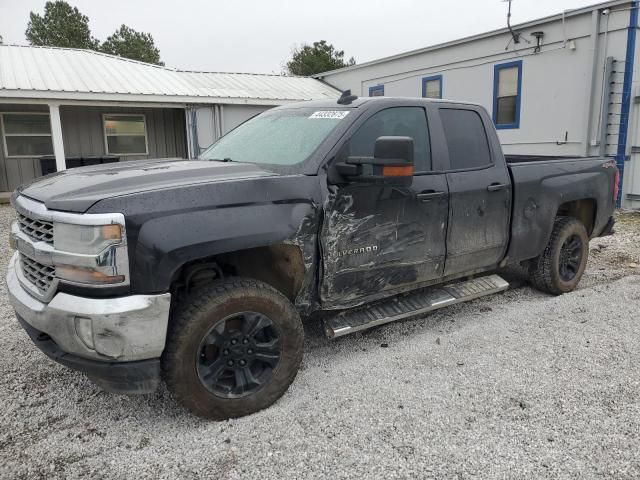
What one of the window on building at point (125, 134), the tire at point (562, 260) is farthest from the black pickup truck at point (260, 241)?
the window on building at point (125, 134)

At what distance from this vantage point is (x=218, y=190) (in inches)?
110

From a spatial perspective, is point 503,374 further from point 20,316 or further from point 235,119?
point 235,119

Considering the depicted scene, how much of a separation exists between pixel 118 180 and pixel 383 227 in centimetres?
171

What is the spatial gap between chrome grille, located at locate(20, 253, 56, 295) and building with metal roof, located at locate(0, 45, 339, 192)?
35.6ft

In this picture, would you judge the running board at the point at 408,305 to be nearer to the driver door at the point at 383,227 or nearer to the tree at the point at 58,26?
the driver door at the point at 383,227

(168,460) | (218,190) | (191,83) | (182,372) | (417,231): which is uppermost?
(191,83)

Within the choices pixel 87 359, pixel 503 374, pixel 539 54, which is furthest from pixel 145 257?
pixel 539 54

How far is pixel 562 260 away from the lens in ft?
16.9

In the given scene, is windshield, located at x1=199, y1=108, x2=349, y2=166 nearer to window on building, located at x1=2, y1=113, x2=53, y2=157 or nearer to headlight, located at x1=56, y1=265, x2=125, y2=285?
headlight, located at x1=56, y1=265, x2=125, y2=285

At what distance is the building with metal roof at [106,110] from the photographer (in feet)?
42.8

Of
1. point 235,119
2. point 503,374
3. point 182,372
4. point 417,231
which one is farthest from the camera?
point 235,119

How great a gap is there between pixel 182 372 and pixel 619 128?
1105 cm

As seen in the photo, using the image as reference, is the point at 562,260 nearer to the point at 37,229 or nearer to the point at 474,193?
the point at 474,193

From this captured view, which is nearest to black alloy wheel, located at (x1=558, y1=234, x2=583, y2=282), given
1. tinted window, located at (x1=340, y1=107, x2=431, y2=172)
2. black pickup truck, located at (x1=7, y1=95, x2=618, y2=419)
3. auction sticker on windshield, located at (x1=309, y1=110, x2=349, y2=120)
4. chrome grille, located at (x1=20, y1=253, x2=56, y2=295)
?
black pickup truck, located at (x1=7, y1=95, x2=618, y2=419)
